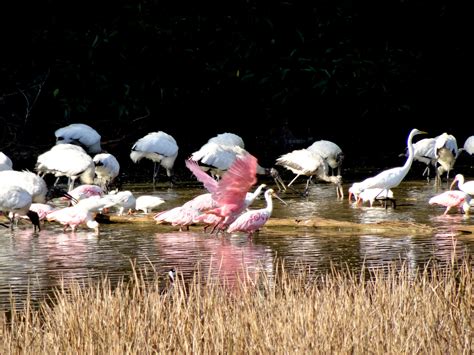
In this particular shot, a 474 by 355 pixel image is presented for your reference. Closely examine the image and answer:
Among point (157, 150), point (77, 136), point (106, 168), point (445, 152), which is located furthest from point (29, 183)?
point (445, 152)

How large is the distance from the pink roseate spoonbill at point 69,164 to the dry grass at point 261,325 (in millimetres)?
9387

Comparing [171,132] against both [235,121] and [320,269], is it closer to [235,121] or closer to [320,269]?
[235,121]

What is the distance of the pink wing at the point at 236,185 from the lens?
424 inches

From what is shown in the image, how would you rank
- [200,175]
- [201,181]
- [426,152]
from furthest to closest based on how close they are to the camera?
1. [426,152]
2. [201,181]
3. [200,175]

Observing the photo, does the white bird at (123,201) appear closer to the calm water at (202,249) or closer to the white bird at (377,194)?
the calm water at (202,249)

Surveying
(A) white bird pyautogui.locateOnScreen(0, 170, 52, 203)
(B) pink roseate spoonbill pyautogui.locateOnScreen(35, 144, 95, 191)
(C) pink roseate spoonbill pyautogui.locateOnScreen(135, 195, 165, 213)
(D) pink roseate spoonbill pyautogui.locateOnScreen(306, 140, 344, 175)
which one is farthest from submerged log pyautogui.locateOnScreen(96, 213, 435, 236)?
(D) pink roseate spoonbill pyautogui.locateOnScreen(306, 140, 344, 175)

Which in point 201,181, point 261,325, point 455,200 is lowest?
point 261,325

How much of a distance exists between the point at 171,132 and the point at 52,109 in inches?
90.5

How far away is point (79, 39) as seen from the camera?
19.6 m

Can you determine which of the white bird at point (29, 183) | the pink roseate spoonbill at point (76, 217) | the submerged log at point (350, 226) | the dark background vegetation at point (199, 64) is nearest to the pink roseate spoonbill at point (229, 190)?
the submerged log at point (350, 226)

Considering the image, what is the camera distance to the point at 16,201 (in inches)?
456

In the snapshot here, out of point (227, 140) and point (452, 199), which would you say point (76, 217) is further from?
point (227, 140)

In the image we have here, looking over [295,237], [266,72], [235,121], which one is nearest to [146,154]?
[266,72]

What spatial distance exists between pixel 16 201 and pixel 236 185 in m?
2.25
